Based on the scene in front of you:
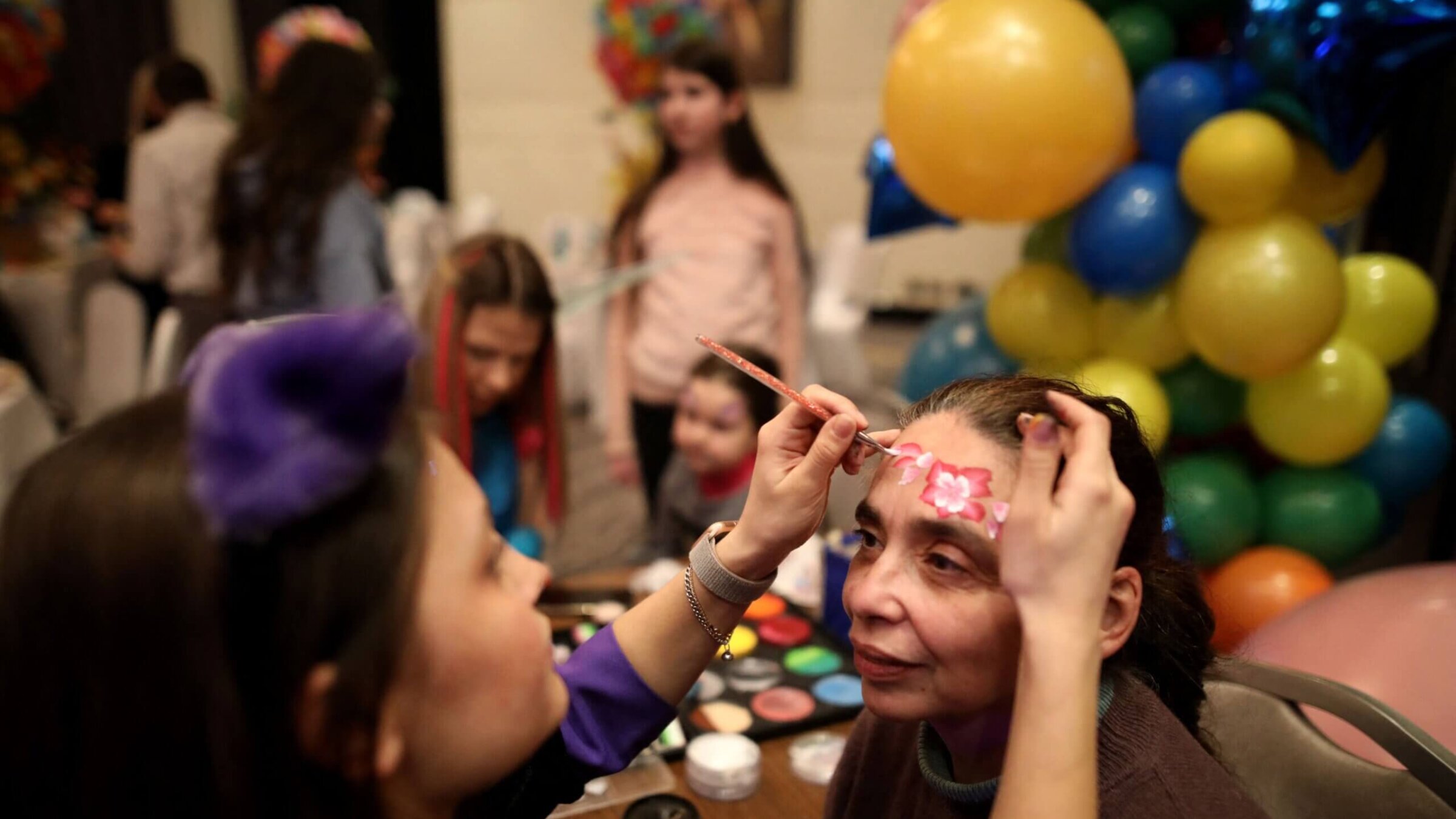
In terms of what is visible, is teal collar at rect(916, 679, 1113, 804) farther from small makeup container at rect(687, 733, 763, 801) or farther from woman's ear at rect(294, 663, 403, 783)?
woman's ear at rect(294, 663, 403, 783)

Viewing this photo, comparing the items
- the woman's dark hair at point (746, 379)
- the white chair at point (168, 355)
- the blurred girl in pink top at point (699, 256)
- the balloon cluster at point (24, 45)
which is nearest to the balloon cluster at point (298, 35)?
the white chair at point (168, 355)

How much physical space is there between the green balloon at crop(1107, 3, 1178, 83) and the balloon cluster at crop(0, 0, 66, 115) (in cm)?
406

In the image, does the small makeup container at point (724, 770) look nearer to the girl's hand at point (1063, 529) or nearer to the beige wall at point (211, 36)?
the girl's hand at point (1063, 529)

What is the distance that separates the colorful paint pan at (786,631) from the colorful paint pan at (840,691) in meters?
0.11

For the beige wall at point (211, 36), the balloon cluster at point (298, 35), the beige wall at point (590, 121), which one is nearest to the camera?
the balloon cluster at point (298, 35)

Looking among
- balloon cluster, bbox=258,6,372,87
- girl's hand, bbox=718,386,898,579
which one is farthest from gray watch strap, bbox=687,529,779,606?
balloon cluster, bbox=258,6,372,87

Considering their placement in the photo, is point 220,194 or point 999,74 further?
point 220,194

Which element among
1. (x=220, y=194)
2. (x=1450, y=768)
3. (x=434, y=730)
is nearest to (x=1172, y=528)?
(x=1450, y=768)

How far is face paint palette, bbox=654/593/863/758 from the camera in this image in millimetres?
1229

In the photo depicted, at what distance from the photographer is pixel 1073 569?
2.16 ft

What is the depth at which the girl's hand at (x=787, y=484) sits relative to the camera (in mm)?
907

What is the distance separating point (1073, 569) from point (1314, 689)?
604 mm

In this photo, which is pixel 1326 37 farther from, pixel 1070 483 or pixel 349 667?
pixel 349 667

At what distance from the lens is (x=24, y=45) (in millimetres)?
3955
